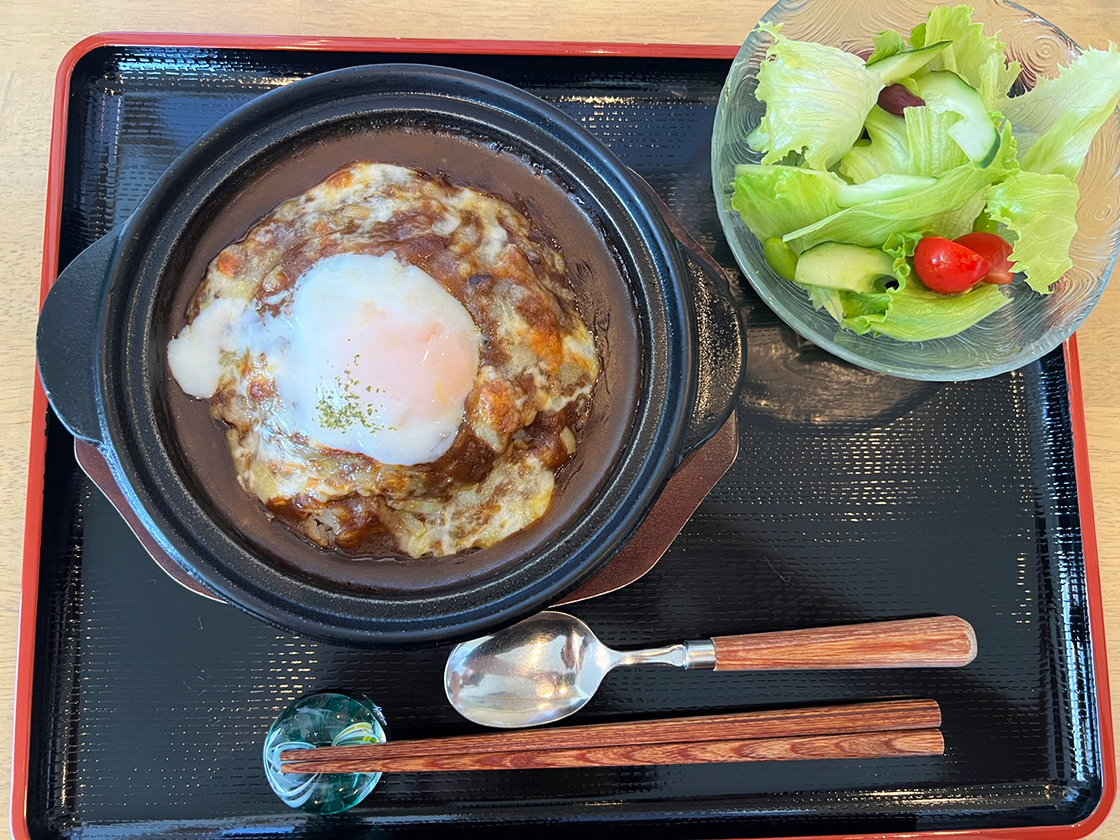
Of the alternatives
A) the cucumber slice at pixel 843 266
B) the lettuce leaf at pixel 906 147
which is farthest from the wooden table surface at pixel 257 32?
the cucumber slice at pixel 843 266

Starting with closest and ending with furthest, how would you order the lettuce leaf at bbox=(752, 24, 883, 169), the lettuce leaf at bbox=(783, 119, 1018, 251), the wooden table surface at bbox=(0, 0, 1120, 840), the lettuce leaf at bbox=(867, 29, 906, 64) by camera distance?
the lettuce leaf at bbox=(783, 119, 1018, 251)
the lettuce leaf at bbox=(752, 24, 883, 169)
the lettuce leaf at bbox=(867, 29, 906, 64)
the wooden table surface at bbox=(0, 0, 1120, 840)

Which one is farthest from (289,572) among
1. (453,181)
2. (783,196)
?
(783,196)

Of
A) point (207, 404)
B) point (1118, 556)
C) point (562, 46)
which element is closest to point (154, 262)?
point (207, 404)

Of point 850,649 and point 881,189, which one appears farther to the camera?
point 850,649

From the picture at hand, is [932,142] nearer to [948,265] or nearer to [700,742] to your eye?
[948,265]

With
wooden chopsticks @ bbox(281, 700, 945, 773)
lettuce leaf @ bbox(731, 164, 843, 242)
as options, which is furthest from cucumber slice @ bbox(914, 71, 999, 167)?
wooden chopsticks @ bbox(281, 700, 945, 773)

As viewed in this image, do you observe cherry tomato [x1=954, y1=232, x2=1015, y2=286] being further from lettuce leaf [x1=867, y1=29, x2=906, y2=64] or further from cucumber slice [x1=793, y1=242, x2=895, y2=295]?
lettuce leaf [x1=867, y1=29, x2=906, y2=64]

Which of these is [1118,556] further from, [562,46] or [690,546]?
[562,46]
